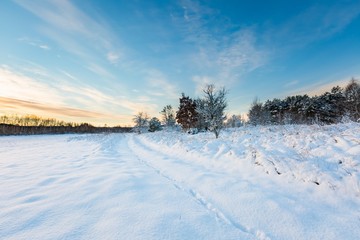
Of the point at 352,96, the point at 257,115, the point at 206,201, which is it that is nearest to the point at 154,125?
the point at 257,115

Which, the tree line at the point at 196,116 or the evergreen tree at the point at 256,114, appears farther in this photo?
the evergreen tree at the point at 256,114

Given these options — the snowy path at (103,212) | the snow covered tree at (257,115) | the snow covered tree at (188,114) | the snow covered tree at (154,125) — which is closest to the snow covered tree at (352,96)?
the snow covered tree at (257,115)

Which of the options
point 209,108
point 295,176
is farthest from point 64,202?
point 209,108

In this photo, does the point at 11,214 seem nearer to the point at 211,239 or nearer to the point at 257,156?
the point at 211,239

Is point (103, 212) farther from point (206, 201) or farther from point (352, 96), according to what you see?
point (352, 96)

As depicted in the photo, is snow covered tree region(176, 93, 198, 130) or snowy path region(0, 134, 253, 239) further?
snow covered tree region(176, 93, 198, 130)

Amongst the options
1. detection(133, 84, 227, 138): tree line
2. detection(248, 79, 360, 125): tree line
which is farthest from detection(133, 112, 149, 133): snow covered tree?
detection(248, 79, 360, 125): tree line

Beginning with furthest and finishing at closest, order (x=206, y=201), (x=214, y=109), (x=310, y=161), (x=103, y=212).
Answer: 1. (x=214, y=109)
2. (x=310, y=161)
3. (x=206, y=201)
4. (x=103, y=212)

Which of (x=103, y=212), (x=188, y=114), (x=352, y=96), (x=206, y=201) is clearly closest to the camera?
(x=103, y=212)

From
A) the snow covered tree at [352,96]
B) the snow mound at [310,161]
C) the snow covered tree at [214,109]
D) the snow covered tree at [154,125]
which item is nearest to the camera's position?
the snow mound at [310,161]

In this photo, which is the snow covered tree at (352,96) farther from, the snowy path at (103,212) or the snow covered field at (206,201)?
the snowy path at (103,212)

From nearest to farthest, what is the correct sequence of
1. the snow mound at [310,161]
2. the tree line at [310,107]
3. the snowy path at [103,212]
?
the snowy path at [103,212] → the snow mound at [310,161] → the tree line at [310,107]

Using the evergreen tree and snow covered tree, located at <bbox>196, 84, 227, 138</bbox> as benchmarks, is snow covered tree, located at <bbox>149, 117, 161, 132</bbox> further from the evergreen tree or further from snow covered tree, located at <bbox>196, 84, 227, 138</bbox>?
snow covered tree, located at <bbox>196, 84, 227, 138</bbox>

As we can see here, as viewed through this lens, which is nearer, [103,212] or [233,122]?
[103,212]
